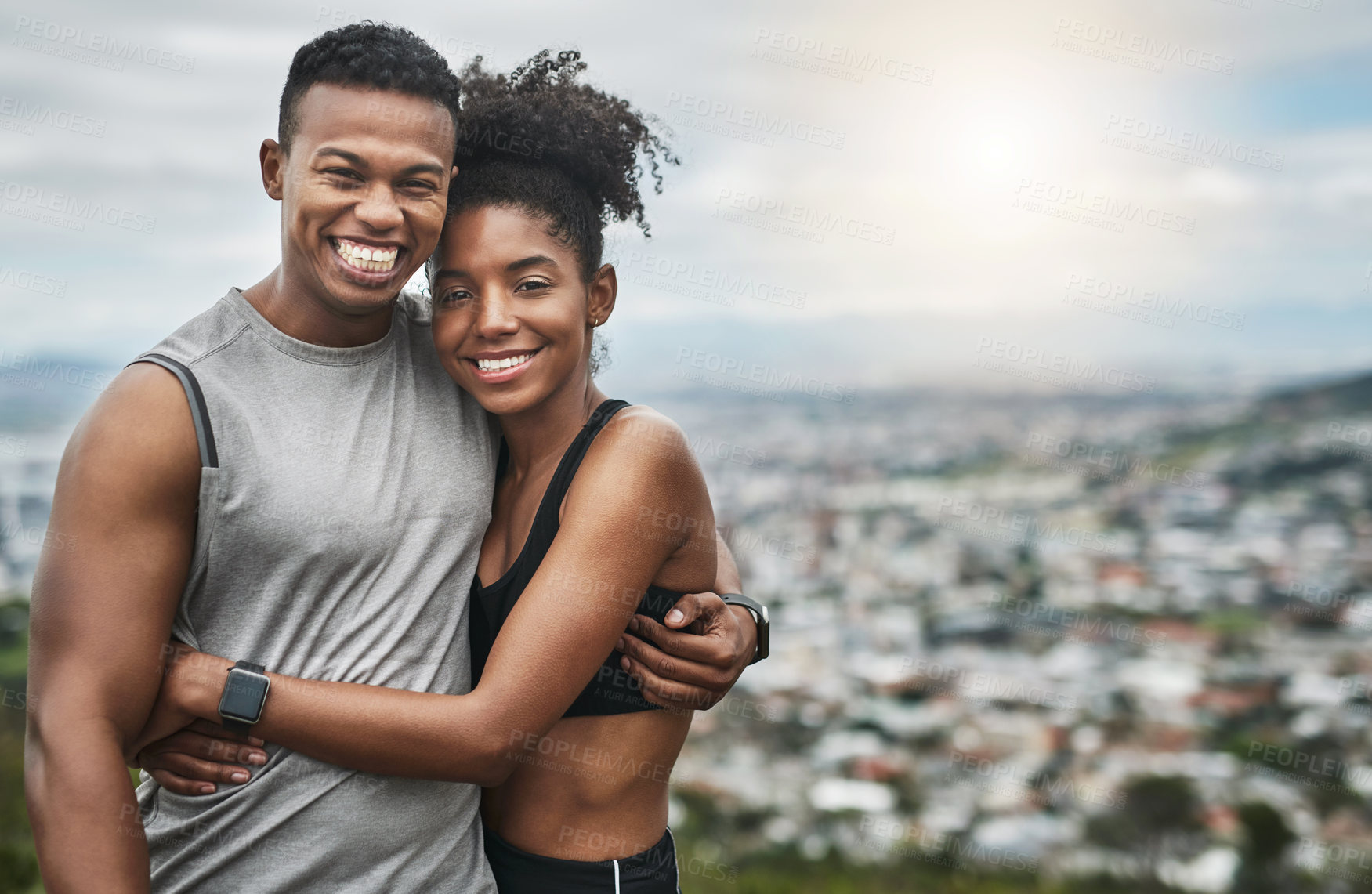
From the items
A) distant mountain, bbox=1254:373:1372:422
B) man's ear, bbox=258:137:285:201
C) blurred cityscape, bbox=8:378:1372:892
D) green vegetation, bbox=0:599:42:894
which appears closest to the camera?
man's ear, bbox=258:137:285:201

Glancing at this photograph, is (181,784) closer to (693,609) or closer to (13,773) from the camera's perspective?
(693,609)

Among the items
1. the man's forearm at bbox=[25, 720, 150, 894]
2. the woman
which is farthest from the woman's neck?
the man's forearm at bbox=[25, 720, 150, 894]

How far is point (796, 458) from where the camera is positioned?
68.4 ft

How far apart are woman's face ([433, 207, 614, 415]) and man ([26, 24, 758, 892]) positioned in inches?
5.8

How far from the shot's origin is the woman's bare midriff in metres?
2.64

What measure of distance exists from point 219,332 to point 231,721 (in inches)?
33.7

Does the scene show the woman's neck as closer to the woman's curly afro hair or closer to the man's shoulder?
the woman's curly afro hair

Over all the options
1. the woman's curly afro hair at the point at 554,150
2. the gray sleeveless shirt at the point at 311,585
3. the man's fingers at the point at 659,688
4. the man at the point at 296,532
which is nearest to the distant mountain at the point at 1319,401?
the woman's curly afro hair at the point at 554,150

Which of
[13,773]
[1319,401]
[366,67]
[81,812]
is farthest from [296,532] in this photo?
[1319,401]

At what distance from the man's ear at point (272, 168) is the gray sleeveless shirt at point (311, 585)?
0.30m

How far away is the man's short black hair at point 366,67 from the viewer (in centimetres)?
241

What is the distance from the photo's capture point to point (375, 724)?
2240 millimetres

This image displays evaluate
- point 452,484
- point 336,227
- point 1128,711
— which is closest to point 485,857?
point 452,484

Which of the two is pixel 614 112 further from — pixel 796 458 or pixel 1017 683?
pixel 796 458
